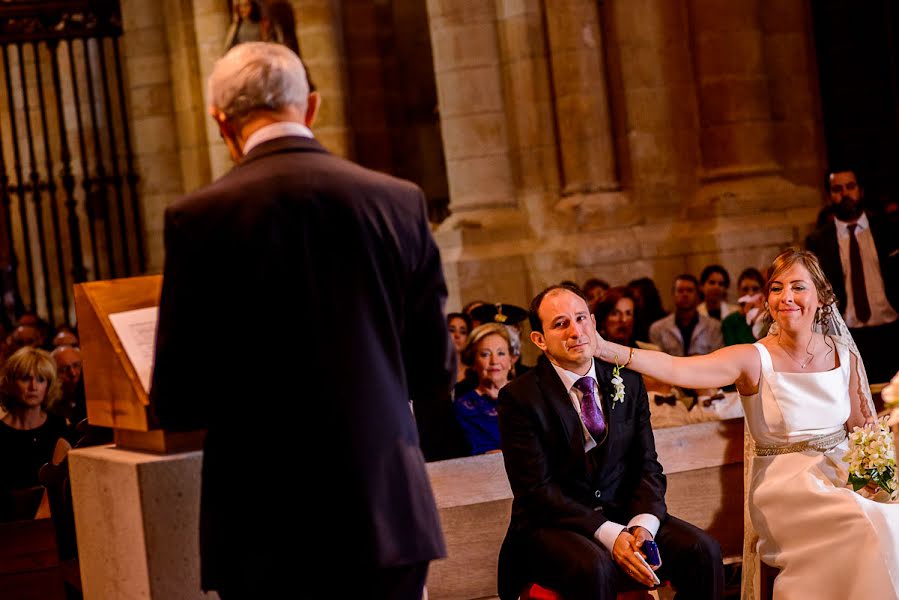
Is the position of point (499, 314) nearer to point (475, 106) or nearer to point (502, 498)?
point (502, 498)

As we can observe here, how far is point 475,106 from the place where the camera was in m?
10.5

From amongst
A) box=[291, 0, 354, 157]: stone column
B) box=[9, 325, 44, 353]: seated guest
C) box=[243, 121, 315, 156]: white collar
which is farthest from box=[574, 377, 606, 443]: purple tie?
box=[291, 0, 354, 157]: stone column

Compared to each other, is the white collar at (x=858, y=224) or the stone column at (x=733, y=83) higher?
the stone column at (x=733, y=83)

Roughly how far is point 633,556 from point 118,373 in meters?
1.82

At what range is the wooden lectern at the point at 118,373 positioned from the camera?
3.01 m

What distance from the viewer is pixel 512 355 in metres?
6.39

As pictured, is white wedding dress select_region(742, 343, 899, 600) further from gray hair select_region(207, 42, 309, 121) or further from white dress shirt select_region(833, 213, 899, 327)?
white dress shirt select_region(833, 213, 899, 327)

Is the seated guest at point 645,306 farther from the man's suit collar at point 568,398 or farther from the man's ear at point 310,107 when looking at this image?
the man's ear at point 310,107

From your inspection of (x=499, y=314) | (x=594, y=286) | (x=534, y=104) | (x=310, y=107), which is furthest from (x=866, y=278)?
(x=310, y=107)

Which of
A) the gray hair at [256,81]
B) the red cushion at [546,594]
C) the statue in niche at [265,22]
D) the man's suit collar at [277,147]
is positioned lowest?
the red cushion at [546,594]

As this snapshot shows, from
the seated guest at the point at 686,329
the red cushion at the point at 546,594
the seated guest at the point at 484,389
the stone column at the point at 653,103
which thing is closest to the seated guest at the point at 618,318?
the seated guest at the point at 686,329

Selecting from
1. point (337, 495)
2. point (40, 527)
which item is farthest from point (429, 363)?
point (40, 527)

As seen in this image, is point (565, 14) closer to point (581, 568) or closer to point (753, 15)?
point (753, 15)

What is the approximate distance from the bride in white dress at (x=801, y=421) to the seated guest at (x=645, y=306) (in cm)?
353
